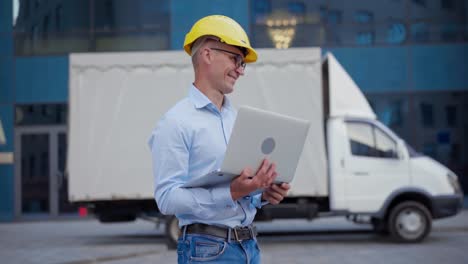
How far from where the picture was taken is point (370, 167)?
1198cm

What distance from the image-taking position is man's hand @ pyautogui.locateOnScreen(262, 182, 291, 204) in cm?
308

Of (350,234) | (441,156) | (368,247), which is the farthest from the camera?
(441,156)

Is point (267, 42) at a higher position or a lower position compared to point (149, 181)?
higher

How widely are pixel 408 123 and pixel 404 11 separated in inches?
117

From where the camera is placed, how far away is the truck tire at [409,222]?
12.1 metres

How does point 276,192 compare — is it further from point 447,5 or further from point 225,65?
point 447,5

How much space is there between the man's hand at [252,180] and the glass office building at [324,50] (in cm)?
1657

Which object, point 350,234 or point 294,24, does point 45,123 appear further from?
point 350,234

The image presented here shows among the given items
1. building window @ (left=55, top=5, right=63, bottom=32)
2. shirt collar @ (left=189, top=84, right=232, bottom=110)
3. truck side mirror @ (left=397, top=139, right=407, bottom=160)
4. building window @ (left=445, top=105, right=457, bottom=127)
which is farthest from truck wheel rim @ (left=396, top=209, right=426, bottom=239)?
building window @ (left=55, top=5, right=63, bottom=32)

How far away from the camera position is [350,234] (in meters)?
14.3

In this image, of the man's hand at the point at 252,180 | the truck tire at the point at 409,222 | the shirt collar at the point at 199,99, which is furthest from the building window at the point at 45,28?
the man's hand at the point at 252,180

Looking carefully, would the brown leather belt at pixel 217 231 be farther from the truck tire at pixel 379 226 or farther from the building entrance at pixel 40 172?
the building entrance at pixel 40 172

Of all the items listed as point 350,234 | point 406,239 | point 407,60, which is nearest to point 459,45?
point 407,60

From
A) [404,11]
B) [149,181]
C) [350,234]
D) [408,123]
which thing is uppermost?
[404,11]
